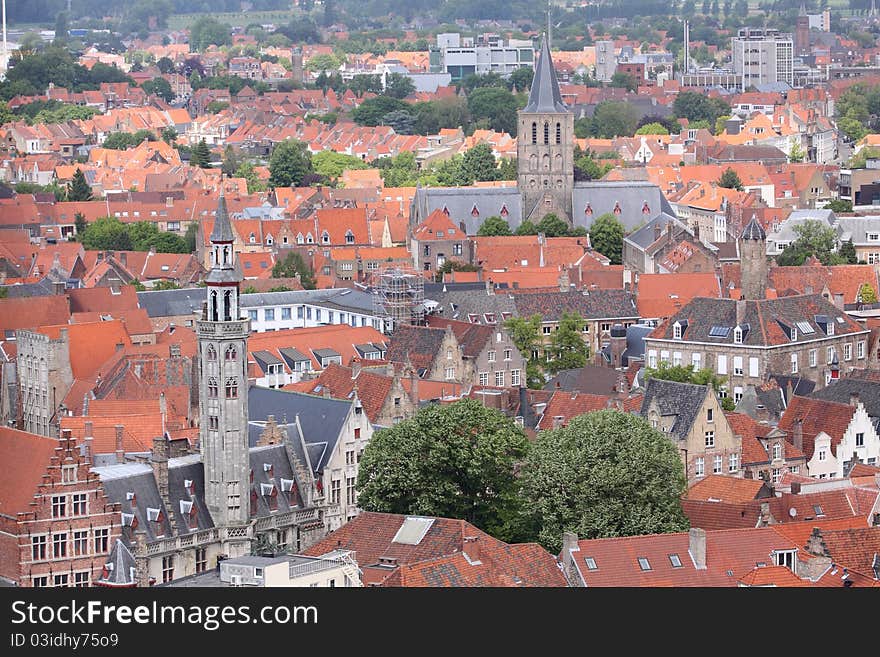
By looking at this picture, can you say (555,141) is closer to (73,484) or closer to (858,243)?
(858,243)

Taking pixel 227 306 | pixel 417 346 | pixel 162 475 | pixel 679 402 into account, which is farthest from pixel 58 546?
pixel 417 346

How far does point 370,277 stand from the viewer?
4313 inches

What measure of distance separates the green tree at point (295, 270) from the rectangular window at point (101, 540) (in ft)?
185

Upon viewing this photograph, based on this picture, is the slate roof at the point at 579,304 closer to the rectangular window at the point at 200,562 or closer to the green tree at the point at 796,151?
the rectangular window at the point at 200,562

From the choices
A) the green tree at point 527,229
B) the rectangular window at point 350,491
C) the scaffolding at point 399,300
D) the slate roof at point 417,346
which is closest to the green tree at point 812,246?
the green tree at point 527,229

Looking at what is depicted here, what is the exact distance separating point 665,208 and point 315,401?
225ft

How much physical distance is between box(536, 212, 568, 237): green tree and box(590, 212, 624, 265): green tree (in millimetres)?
3063

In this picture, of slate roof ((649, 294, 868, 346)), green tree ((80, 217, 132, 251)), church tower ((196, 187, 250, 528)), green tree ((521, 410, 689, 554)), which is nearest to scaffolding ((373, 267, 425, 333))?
slate roof ((649, 294, 868, 346))

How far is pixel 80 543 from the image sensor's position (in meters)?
51.4

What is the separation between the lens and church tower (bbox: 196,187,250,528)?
55062mm

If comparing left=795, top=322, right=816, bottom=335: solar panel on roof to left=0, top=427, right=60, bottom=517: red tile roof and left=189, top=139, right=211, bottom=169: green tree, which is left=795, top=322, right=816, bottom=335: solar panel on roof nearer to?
left=0, top=427, right=60, bottom=517: red tile roof
